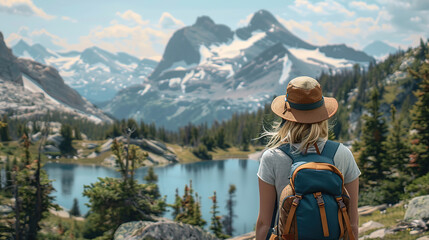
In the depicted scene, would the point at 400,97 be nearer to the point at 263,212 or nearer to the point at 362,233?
the point at 362,233

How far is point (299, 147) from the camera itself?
404 cm

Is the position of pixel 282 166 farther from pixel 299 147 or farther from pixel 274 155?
pixel 299 147

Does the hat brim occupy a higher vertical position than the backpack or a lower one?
higher

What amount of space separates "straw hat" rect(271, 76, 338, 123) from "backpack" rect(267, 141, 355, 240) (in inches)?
22.5

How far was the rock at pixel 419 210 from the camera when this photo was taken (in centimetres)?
1257

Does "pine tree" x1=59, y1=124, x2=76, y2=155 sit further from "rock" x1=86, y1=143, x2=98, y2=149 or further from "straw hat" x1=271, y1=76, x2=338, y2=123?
"straw hat" x1=271, y1=76, x2=338, y2=123

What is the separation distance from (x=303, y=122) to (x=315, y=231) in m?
1.20

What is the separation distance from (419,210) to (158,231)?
9.44m

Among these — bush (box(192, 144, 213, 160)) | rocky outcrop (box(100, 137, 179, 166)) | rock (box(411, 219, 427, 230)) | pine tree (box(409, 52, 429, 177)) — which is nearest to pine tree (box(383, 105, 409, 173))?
pine tree (box(409, 52, 429, 177))

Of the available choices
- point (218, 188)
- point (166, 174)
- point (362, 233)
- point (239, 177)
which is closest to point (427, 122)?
point (362, 233)

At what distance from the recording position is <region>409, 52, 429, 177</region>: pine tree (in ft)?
78.9

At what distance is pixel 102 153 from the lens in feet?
487

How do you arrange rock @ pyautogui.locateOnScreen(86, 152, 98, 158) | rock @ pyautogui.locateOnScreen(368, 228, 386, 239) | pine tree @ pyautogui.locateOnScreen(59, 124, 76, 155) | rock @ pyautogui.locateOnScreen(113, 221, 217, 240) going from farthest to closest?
pine tree @ pyautogui.locateOnScreen(59, 124, 76, 155)
rock @ pyautogui.locateOnScreen(86, 152, 98, 158)
rock @ pyautogui.locateOnScreen(368, 228, 386, 239)
rock @ pyautogui.locateOnScreen(113, 221, 217, 240)

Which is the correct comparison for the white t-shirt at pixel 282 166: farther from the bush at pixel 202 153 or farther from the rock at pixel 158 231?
the bush at pixel 202 153
